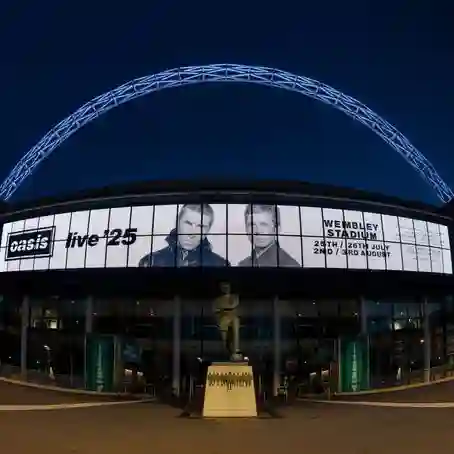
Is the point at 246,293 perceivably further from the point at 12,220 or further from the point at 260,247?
the point at 12,220

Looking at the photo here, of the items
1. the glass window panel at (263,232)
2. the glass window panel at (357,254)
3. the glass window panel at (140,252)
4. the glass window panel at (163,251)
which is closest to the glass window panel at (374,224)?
the glass window panel at (357,254)

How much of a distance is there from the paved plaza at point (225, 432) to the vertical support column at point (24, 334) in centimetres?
1604

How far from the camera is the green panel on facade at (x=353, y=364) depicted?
99.2 ft

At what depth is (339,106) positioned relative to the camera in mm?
67625

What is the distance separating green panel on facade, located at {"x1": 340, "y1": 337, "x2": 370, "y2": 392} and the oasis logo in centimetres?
1894

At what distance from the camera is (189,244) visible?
34.0 metres

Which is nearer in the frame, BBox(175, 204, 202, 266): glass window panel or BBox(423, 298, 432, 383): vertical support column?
BBox(175, 204, 202, 266): glass window panel

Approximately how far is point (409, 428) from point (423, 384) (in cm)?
1729

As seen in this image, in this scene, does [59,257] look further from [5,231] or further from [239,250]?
[239,250]

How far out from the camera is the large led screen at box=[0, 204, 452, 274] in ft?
111

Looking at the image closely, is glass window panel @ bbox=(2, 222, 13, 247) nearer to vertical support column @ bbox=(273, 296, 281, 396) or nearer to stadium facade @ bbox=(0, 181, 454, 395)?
stadium facade @ bbox=(0, 181, 454, 395)

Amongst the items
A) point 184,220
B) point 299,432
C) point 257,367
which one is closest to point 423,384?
point 257,367

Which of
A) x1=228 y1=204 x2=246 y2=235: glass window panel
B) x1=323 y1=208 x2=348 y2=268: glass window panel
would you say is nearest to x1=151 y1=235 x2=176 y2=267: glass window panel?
x1=228 y1=204 x2=246 y2=235: glass window panel

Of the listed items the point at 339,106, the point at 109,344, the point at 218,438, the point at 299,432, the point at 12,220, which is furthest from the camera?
the point at 339,106
